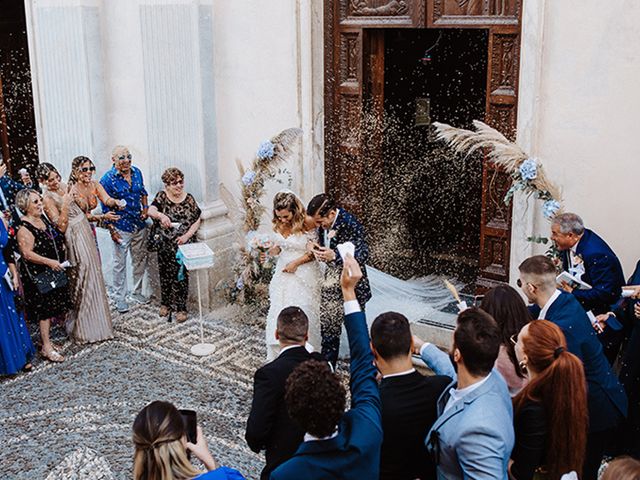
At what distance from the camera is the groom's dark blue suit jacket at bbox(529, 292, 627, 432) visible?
4414 mm

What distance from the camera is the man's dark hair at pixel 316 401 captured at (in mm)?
3100

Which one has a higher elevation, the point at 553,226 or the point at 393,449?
the point at 553,226

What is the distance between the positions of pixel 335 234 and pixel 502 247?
166 centimetres

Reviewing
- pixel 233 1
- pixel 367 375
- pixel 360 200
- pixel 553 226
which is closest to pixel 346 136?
pixel 360 200

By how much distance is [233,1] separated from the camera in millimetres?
8531

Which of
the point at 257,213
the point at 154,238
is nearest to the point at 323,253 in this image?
the point at 257,213

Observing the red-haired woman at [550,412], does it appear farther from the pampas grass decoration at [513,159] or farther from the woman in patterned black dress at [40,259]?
the woman in patterned black dress at [40,259]

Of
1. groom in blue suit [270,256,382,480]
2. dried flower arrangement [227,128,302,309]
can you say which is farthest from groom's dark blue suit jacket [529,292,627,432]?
dried flower arrangement [227,128,302,309]

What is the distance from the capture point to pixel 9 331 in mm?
7215

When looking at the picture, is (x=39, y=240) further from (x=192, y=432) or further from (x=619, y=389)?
(x=619, y=389)

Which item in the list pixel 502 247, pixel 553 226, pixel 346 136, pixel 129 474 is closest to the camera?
pixel 129 474

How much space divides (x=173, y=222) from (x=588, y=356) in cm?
497

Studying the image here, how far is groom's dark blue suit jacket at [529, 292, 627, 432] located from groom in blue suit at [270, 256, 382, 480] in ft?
5.28

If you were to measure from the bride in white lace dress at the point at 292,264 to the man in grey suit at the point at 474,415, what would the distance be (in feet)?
10.7
